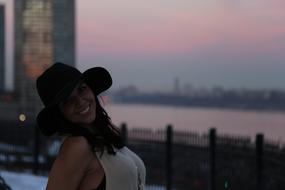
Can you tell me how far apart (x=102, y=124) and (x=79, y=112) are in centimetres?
21

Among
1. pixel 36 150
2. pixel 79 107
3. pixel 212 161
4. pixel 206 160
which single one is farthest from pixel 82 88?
pixel 36 150

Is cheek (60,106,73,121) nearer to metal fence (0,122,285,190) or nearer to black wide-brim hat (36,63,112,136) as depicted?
black wide-brim hat (36,63,112,136)

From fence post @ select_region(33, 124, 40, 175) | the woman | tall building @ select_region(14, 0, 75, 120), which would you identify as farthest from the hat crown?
tall building @ select_region(14, 0, 75, 120)

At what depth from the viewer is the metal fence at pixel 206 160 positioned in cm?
914

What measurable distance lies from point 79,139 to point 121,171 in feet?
0.67

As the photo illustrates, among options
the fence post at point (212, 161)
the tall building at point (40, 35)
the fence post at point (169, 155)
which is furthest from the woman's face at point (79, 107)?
the tall building at point (40, 35)

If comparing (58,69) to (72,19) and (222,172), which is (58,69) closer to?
(222,172)

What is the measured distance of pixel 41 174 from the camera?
518 inches

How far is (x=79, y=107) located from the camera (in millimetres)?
2143

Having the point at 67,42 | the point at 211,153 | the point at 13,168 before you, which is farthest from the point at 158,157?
the point at 67,42

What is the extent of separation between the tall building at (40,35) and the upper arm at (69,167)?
96994 mm

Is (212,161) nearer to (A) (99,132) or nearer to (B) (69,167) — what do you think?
(A) (99,132)

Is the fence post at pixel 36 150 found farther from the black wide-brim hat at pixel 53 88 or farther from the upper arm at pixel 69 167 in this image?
the upper arm at pixel 69 167

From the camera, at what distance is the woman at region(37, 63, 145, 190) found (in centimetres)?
200
